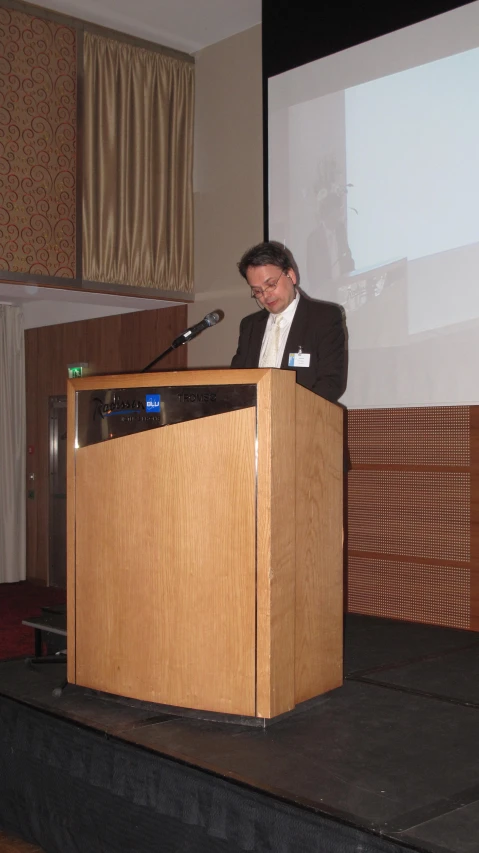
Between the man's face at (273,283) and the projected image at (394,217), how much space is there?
1351mm

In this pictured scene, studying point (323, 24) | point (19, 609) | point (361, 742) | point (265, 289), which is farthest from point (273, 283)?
point (19, 609)

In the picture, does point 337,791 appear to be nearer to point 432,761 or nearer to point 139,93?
point 432,761

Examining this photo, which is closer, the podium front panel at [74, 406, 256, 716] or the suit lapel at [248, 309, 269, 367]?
the podium front panel at [74, 406, 256, 716]

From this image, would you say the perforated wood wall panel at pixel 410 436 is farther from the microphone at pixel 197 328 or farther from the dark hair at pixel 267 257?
the microphone at pixel 197 328

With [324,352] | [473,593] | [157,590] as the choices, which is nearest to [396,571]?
[473,593]

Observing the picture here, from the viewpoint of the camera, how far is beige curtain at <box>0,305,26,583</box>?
7.57m

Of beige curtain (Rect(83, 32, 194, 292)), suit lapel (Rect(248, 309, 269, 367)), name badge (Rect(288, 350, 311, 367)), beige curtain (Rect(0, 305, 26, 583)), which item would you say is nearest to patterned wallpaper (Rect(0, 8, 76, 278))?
beige curtain (Rect(83, 32, 194, 292))

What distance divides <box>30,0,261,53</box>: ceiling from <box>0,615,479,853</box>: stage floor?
393 cm

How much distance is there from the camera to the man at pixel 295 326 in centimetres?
254

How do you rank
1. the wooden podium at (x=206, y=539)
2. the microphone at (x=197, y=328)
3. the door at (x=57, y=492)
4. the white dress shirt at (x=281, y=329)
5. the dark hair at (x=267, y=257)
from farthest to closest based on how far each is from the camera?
the door at (x=57, y=492) < the white dress shirt at (x=281, y=329) < the dark hair at (x=267, y=257) < the microphone at (x=197, y=328) < the wooden podium at (x=206, y=539)

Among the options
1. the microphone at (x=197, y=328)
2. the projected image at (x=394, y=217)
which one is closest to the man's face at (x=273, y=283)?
the microphone at (x=197, y=328)

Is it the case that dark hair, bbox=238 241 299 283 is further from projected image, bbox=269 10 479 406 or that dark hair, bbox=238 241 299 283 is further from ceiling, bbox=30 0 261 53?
ceiling, bbox=30 0 261 53

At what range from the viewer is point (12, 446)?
304 inches

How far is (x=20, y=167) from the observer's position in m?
4.83
